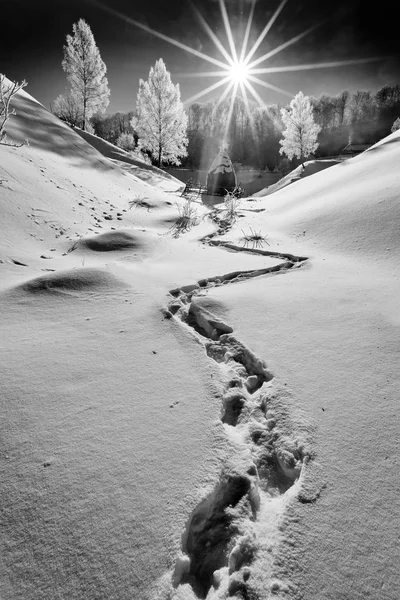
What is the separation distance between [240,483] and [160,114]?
78.2 ft

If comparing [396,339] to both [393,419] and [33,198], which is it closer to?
[393,419]

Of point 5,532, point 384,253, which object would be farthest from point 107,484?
point 384,253

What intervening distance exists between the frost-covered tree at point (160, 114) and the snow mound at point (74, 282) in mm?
21203

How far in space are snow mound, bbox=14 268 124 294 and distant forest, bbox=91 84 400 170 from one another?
39271 mm

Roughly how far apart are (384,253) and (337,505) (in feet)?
11.3

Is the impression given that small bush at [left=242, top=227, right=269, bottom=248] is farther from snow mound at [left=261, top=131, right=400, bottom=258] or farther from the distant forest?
the distant forest

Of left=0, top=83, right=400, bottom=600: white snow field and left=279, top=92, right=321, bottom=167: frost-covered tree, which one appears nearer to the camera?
left=0, top=83, right=400, bottom=600: white snow field

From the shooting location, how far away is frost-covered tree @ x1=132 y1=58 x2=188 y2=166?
20.1m

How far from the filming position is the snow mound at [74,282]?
2875 millimetres

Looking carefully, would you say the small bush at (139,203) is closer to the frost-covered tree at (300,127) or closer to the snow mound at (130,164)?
the snow mound at (130,164)

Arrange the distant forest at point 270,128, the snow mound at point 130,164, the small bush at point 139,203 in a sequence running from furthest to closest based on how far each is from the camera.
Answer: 1. the distant forest at point 270,128
2. the snow mound at point 130,164
3. the small bush at point 139,203

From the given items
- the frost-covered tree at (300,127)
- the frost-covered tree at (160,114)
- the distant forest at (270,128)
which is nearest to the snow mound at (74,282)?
the frost-covered tree at (160,114)

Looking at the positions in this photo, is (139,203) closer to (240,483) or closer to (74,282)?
(74,282)

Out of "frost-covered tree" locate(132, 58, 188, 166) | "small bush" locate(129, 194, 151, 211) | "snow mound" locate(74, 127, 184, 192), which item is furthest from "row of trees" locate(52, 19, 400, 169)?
"small bush" locate(129, 194, 151, 211)
